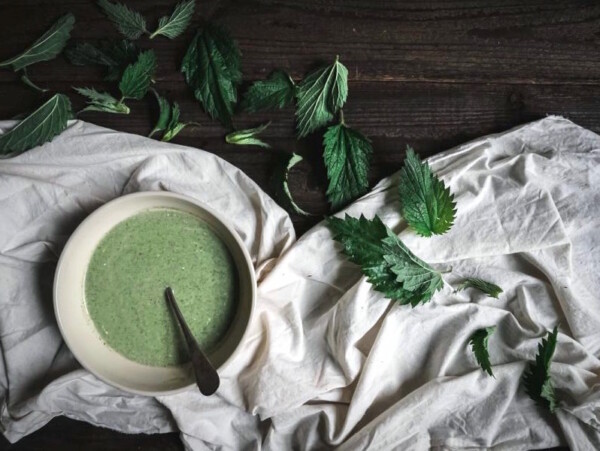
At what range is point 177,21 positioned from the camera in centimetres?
151

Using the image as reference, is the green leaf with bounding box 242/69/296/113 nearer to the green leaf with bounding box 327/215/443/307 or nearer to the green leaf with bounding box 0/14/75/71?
the green leaf with bounding box 327/215/443/307

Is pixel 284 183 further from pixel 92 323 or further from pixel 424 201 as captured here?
pixel 92 323

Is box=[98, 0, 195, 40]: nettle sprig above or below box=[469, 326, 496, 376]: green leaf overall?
above

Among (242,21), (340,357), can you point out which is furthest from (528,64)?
(340,357)

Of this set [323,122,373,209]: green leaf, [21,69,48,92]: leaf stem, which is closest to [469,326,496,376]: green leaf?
[323,122,373,209]: green leaf

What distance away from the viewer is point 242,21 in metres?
1.55

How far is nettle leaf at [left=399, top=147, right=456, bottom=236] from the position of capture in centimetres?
144

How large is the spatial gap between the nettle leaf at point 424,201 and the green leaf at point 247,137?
1.24 feet

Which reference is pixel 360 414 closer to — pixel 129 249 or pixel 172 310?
pixel 172 310

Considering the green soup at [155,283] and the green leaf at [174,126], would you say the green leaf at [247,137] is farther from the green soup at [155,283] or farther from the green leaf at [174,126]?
the green soup at [155,283]

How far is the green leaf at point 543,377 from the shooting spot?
143cm

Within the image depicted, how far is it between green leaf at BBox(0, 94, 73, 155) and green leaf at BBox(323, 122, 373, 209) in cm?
66

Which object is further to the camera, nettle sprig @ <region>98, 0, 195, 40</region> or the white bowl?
nettle sprig @ <region>98, 0, 195, 40</region>

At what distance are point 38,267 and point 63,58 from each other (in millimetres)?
540
